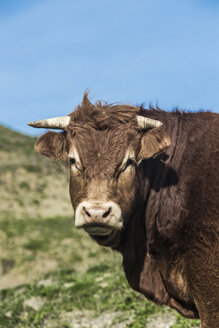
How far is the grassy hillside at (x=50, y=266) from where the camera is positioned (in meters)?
8.11

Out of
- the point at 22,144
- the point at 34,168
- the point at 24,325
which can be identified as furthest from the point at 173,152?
the point at 22,144

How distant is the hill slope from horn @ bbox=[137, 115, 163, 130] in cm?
2100

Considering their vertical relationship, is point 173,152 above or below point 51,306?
above

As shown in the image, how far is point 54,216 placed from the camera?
3203 centimetres

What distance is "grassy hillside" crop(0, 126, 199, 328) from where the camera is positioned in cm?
811

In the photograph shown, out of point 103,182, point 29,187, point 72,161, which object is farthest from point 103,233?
point 29,187

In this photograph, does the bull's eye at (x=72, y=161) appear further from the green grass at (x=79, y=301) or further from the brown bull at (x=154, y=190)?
the green grass at (x=79, y=301)

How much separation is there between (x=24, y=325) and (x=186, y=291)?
4085 millimetres

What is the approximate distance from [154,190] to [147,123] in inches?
33.3

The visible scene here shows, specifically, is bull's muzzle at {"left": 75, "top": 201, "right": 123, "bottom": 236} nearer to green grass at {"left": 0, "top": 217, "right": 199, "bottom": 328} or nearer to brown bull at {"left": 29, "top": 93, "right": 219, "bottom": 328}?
brown bull at {"left": 29, "top": 93, "right": 219, "bottom": 328}

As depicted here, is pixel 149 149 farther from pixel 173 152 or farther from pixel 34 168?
pixel 34 168

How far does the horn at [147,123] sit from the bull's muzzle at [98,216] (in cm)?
111

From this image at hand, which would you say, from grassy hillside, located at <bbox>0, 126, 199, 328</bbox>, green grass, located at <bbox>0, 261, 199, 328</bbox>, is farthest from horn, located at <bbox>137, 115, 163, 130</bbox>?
green grass, located at <bbox>0, 261, 199, 328</bbox>

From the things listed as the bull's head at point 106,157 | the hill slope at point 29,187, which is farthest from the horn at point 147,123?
the hill slope at point 29,187
